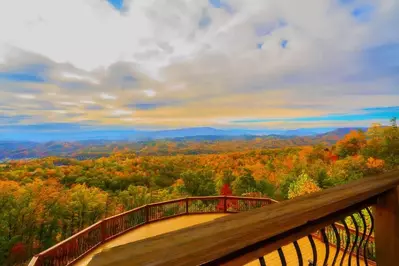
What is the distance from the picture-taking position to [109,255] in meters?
0.44

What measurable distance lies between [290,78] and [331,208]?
18.8 meters

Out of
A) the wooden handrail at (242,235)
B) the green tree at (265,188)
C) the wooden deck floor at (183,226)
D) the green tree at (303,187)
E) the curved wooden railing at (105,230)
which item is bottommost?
the green tree at (265,188)

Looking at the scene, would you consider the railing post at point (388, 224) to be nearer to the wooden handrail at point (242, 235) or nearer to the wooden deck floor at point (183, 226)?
the wooden handrail at point (242, 235)

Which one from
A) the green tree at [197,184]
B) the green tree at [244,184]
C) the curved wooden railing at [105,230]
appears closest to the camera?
the curved wooden railing at [105,230]

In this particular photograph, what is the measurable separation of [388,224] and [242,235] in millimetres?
1013

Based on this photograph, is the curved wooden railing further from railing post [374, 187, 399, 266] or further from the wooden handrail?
the wooden handrail

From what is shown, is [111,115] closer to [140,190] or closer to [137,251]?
[140,190]

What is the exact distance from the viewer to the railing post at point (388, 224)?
3.65ft

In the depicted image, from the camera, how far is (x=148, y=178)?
982 inches

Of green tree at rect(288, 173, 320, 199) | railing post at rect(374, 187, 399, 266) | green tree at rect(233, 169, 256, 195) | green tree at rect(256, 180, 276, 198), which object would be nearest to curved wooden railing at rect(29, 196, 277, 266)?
railing post at rect(374, 187, 399, 266)

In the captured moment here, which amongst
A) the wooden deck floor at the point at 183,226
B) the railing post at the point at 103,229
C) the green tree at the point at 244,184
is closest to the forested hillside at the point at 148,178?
the green tree at the point at 244,184

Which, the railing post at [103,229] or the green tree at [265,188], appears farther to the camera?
the green tree at [265,188]

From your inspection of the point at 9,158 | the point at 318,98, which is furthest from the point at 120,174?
the point at 318,98

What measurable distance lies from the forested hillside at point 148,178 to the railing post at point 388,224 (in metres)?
17.5
